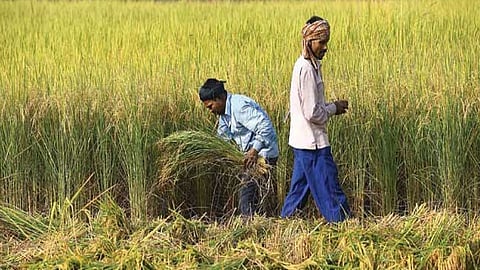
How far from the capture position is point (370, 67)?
180 inches

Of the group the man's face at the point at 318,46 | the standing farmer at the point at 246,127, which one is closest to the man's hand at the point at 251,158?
the standing farmer at the point at 246,127

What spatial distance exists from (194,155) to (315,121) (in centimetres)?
71

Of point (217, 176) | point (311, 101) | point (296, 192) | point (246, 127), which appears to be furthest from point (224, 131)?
point (311, 101)

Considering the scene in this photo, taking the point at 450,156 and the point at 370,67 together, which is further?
the point at 370,67

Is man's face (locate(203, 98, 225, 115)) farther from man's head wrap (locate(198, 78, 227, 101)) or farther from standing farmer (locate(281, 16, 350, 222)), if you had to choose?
standing farmer (locate(281, 16, 350, 222))

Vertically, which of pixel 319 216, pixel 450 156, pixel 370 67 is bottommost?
pixel 319 216

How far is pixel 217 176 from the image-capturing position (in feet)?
13.4

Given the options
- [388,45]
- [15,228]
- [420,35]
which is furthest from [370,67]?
[15,228]

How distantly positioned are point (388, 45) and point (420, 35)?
52 centimetres

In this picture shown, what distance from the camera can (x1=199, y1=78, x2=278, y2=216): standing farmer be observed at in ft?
12.2

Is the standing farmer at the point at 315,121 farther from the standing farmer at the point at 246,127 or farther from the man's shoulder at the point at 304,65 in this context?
the standing farmer at the point at 246,127

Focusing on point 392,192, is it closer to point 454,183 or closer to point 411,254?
point 454,183

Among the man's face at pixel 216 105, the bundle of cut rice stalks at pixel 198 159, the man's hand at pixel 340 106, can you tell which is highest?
the man's hand at pixel 340 106

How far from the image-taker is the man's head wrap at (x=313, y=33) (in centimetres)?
347
